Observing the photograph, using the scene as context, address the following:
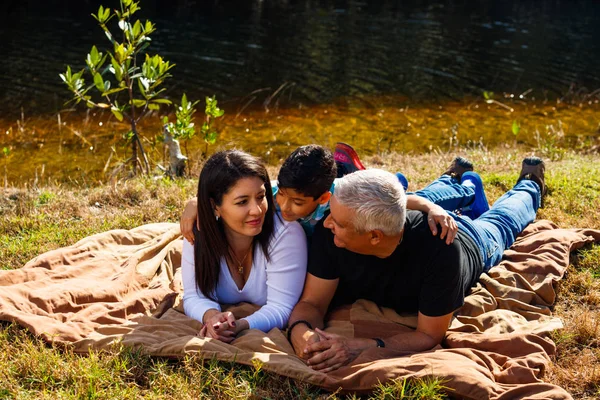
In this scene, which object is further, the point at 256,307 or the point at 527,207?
the point at 527,207

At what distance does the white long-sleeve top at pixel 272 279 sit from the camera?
13.6 feet

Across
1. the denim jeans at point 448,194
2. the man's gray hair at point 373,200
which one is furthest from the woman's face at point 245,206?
the denim jeans at point 448,194

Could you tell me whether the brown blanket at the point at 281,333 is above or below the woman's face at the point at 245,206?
below

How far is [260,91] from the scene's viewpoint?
1416 centimetres

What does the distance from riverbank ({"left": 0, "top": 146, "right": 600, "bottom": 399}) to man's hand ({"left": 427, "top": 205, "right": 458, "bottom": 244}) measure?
934mm

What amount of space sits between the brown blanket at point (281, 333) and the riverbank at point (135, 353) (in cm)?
10

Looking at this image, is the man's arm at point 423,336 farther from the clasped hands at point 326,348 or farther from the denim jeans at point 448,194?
the denim jeans at point 448,194

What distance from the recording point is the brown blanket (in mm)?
3570

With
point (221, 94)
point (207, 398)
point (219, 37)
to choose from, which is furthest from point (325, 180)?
point (219, 37)

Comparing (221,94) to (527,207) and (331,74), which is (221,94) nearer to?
(331,74)

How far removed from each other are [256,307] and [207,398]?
39.9 inches

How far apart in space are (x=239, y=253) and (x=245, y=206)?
1.53 feet

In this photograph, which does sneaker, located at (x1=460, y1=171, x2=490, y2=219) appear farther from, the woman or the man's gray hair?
the man's gray hair

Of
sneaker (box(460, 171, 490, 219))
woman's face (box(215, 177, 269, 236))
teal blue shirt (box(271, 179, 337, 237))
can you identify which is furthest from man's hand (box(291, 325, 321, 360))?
sneaker (box(460, 171, 490, 219))
